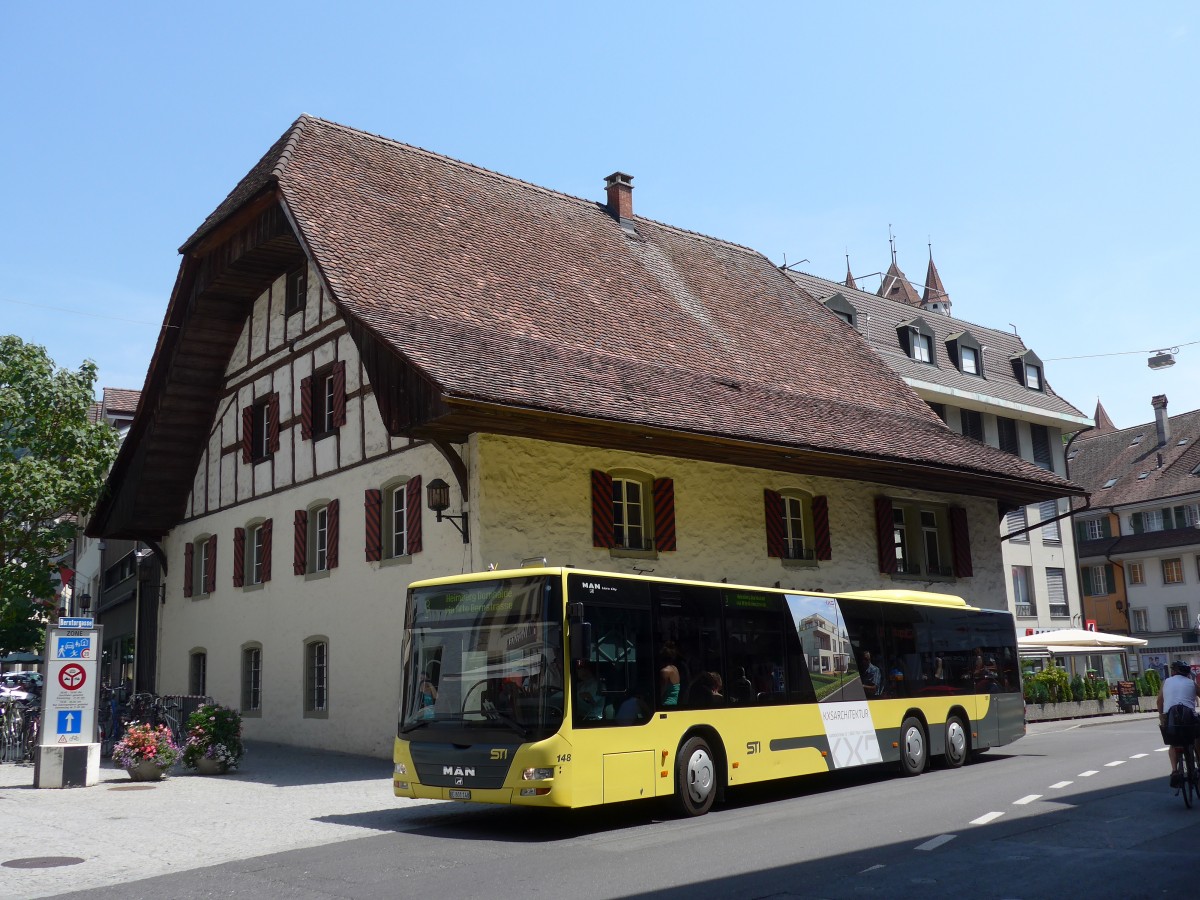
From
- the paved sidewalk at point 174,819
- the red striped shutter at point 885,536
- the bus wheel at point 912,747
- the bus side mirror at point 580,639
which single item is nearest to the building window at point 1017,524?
the red striped shutter at point 885,536

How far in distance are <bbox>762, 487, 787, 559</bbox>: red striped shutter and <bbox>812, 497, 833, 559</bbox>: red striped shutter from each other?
1034mm

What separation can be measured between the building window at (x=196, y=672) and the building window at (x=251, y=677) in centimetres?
244

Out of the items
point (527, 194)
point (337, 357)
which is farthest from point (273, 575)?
point (527, 194)

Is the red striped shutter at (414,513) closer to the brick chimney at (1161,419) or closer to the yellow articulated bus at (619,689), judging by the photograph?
the yellow articulated bus at (619,689)

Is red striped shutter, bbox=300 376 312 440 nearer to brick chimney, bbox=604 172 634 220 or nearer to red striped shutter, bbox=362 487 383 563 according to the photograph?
red striped shutter, bbox=362 487 383 563

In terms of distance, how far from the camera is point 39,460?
1118 inches

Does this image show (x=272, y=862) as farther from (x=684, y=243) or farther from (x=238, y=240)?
(x=684, y=243)

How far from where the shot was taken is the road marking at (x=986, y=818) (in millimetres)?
10827

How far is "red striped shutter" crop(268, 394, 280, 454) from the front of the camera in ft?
78.1

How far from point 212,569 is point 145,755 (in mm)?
9953

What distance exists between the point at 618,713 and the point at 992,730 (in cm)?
932

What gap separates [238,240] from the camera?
22562mm

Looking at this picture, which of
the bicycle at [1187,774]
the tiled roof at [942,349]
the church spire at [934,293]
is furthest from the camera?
the church spire at [934,293]

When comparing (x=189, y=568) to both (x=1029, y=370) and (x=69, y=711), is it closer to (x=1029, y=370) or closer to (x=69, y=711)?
(x=69, y=711)
